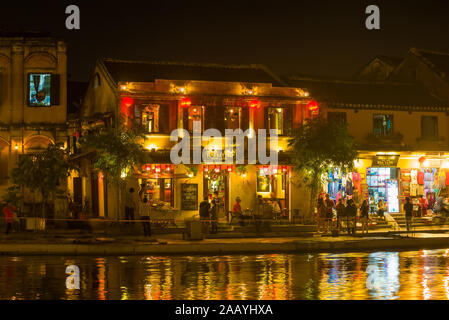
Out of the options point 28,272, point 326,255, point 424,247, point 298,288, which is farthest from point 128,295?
point 424,247

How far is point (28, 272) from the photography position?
18.0 metres

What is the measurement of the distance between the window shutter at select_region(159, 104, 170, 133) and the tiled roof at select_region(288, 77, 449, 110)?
8.76m

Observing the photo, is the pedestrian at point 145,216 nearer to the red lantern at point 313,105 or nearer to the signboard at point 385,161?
the red lantern at point 313,105

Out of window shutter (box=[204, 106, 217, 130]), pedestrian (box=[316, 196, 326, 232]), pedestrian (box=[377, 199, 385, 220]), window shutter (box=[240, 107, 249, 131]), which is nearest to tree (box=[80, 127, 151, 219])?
window shutter (box=[204, 106, 217, 130])

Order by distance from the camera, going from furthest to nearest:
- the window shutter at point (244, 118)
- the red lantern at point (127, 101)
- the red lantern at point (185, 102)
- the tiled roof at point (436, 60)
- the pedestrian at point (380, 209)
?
the tiled roof at point (436, 60) → the pedestrian at point (380, 209) → the window shutter at point (244, 118) → the red lantern at point (185, 102) → the red lantern at point (127, 101)

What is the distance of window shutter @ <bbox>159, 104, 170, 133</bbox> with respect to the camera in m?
32.5

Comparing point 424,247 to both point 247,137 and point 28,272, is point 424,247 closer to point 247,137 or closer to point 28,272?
point 247,137

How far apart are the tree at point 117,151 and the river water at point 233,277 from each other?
749cm

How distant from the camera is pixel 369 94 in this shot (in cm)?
4050

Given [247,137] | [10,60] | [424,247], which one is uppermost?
[10,60]

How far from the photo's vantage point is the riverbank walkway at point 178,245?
24094mm

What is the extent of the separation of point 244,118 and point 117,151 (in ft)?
24.4

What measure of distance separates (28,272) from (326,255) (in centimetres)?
1026

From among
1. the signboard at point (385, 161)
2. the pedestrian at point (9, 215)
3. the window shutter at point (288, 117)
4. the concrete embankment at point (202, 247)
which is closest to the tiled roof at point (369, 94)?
the window shutter at point (288, 117)
